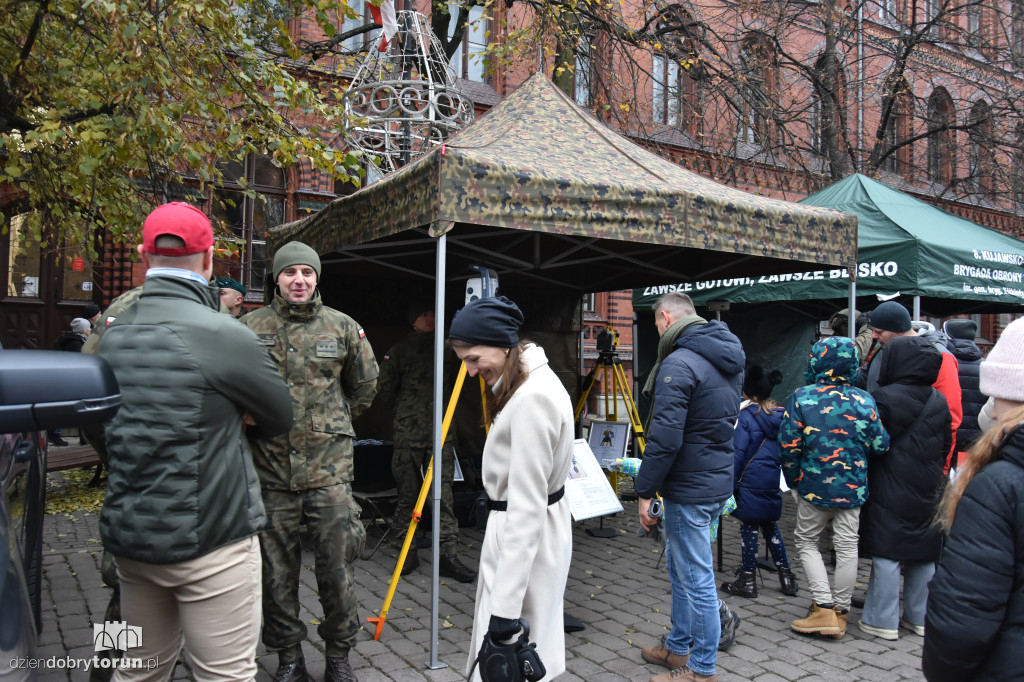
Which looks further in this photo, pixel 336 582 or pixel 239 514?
pixel 336 582

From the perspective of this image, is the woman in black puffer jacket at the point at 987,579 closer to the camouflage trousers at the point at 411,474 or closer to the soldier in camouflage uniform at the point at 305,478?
the soldier in camouflage uniform at the point at 305,478

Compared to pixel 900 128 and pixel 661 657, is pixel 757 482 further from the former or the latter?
pixel 900 128

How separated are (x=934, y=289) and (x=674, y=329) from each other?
4.37m

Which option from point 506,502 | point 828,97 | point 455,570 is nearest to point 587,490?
point 455,570

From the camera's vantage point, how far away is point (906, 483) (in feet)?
13.9

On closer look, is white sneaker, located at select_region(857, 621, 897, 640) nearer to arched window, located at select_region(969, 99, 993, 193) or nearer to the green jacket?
the green jacket

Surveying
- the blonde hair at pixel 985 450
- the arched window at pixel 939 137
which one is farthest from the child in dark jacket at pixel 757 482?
the arched window at pixel 939 137

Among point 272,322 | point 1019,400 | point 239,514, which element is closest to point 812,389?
point 1019,400

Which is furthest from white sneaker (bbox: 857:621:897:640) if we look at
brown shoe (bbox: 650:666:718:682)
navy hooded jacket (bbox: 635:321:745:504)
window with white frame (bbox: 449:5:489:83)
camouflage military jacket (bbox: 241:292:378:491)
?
window with white frame (bbox: 449:5:489:83)

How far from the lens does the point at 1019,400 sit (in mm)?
1717

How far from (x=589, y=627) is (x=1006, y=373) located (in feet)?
10.8

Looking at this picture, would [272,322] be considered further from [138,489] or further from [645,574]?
[645,574]

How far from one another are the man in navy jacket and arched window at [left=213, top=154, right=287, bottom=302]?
10.5 meters

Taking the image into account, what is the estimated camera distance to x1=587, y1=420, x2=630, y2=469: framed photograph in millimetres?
7418
